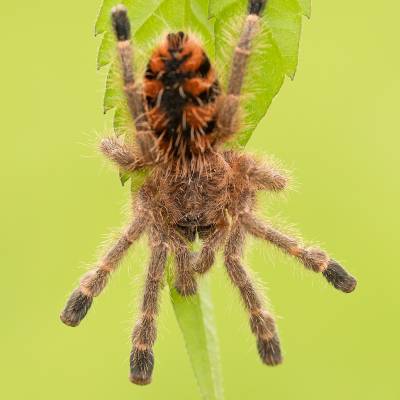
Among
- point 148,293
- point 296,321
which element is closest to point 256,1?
point 148,293

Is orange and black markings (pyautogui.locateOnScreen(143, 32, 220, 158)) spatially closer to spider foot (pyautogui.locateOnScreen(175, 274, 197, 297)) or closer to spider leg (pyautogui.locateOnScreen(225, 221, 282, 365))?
spider leg (pyautogui.locateOnScreen(225, 221, 282, 365))

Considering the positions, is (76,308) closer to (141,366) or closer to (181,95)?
(141,366)

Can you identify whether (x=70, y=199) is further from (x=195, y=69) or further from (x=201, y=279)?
(x=195, y=69)

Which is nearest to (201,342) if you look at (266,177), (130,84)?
(266,177)

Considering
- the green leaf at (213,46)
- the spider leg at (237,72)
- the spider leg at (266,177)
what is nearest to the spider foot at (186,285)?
the green leaf at (213,46)

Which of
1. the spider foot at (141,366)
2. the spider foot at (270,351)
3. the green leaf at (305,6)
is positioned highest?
the green leaf at (305,6)


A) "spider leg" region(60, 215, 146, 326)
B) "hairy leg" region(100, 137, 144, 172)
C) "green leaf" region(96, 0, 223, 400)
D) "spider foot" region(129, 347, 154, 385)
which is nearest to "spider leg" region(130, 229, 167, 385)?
"spider foot" region(129, 347, 154, 385)

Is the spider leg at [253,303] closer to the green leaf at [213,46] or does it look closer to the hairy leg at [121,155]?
the green leaf at [213,46]
